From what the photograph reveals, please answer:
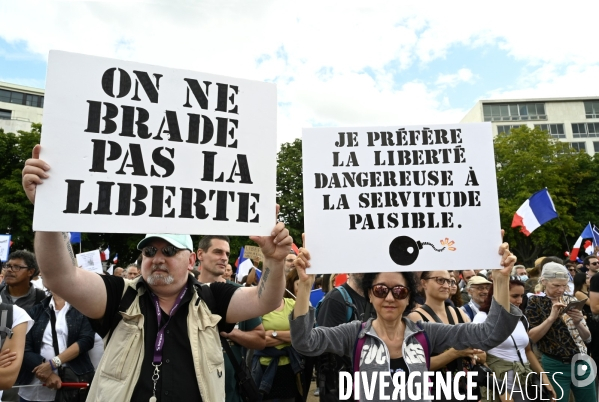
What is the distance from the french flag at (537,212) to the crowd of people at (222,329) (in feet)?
17.4

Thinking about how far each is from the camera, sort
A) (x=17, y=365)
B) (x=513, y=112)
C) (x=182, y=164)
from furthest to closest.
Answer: (x=513, y=112) → (x=17, y=365) → (x=182, y=164)

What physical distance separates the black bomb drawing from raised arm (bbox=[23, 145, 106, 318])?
6.41 ft

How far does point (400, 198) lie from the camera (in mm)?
3395

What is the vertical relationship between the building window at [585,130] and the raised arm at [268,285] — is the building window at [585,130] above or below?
above

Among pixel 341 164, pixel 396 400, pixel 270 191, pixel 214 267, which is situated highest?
pixel 341 164

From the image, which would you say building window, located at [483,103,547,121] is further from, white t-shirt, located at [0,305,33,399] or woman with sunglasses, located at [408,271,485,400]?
white t-shirt, located at [0,305,33,399]

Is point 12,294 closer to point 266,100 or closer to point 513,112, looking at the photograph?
point 266,100

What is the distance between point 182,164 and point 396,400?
2030 mm

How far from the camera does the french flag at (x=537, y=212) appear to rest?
10150mm

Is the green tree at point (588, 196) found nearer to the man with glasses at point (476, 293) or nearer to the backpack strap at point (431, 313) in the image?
the man with glasses at point (476, 293)

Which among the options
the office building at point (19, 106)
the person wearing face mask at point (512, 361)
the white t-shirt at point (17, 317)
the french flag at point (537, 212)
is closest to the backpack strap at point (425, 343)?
the person wearing face mask at point (512, 361)

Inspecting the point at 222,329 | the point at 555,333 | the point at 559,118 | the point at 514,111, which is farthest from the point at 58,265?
the point at 559,118

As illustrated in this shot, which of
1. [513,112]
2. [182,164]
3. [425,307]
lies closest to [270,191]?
[182,164]

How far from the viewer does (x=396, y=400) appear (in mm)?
2928
